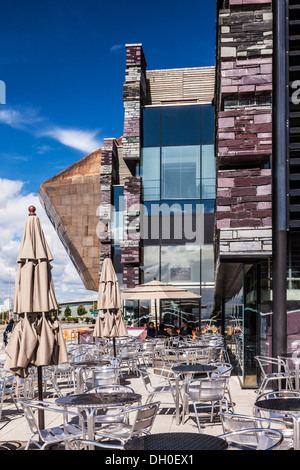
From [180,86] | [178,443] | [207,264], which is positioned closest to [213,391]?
[178,443]

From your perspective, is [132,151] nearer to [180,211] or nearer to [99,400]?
[180,211]

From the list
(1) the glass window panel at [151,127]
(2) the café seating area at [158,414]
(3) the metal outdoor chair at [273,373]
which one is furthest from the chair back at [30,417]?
(1) the glass window panel at [151,127]

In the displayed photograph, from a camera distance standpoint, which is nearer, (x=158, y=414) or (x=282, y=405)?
(x=282, y=405)

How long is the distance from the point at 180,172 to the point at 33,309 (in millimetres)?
19652

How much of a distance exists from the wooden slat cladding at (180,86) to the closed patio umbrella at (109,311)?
17.6 metres

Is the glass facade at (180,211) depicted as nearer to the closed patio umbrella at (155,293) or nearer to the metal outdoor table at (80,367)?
the closed patio umbrella at (155,293)

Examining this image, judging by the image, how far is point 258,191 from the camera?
9.27 metres

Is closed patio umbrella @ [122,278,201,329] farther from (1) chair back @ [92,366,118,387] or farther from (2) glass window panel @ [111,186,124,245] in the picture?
(2) glass window panel @ [111,186,124,245]

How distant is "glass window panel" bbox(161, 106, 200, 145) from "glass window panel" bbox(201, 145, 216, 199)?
753mm

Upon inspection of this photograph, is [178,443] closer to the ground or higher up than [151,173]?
closer to the ground

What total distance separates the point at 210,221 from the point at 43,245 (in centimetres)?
1903

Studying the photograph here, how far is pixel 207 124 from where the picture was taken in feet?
83.4

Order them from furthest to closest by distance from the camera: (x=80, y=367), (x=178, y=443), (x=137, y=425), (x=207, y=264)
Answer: (x=207, y=264) → (x=80, y=367) → (x=137, y=425) → (x=178, y=443)
